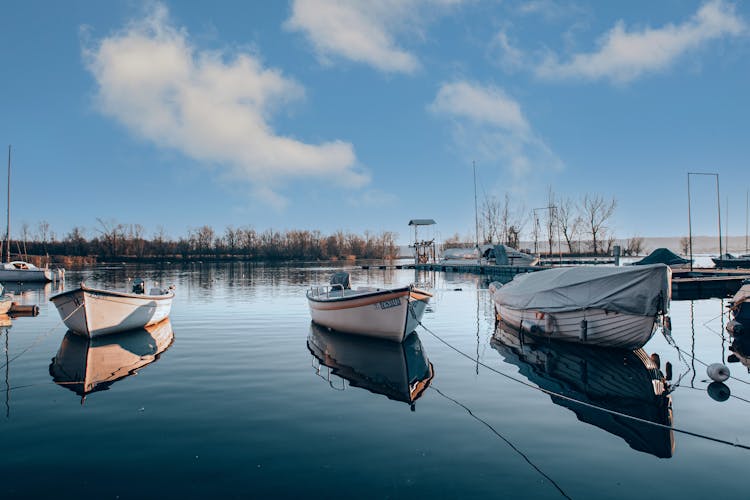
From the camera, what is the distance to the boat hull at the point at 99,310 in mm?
17688

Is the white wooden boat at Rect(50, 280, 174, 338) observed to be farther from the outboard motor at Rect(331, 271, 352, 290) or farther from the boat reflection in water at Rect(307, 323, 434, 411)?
the outboard motor at Rect(331, 271, 352, 290)

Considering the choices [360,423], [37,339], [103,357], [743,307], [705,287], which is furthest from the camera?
[705,287]

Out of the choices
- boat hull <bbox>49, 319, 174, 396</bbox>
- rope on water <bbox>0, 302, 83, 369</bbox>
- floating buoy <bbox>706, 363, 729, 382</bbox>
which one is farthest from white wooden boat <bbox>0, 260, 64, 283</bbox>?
floating buoy <bbox>706, 363, 729, 382</bbox>

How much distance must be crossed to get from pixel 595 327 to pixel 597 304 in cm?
100

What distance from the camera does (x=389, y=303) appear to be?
16594 mm

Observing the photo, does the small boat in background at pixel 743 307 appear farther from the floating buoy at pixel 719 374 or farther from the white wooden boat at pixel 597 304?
the floating buoy at pixel 719 374

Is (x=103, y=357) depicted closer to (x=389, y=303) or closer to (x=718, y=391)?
(x=389, y=303)

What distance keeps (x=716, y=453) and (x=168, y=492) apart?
8225mm

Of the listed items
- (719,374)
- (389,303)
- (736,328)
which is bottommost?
(719,374)

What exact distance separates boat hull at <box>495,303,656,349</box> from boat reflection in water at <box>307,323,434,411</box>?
448 centimetres

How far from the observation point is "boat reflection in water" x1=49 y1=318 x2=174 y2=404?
1263 centimetres

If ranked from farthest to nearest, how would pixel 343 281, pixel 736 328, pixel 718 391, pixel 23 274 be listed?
pixel 23 274 < pixel 343 281 < pixel 736 328 < pixel 718 391

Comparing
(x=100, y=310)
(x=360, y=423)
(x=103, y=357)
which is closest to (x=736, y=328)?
(x=360, y=423)

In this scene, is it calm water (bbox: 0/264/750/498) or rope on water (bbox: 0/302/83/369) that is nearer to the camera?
calm water (bbox: 0/264/750/498)
